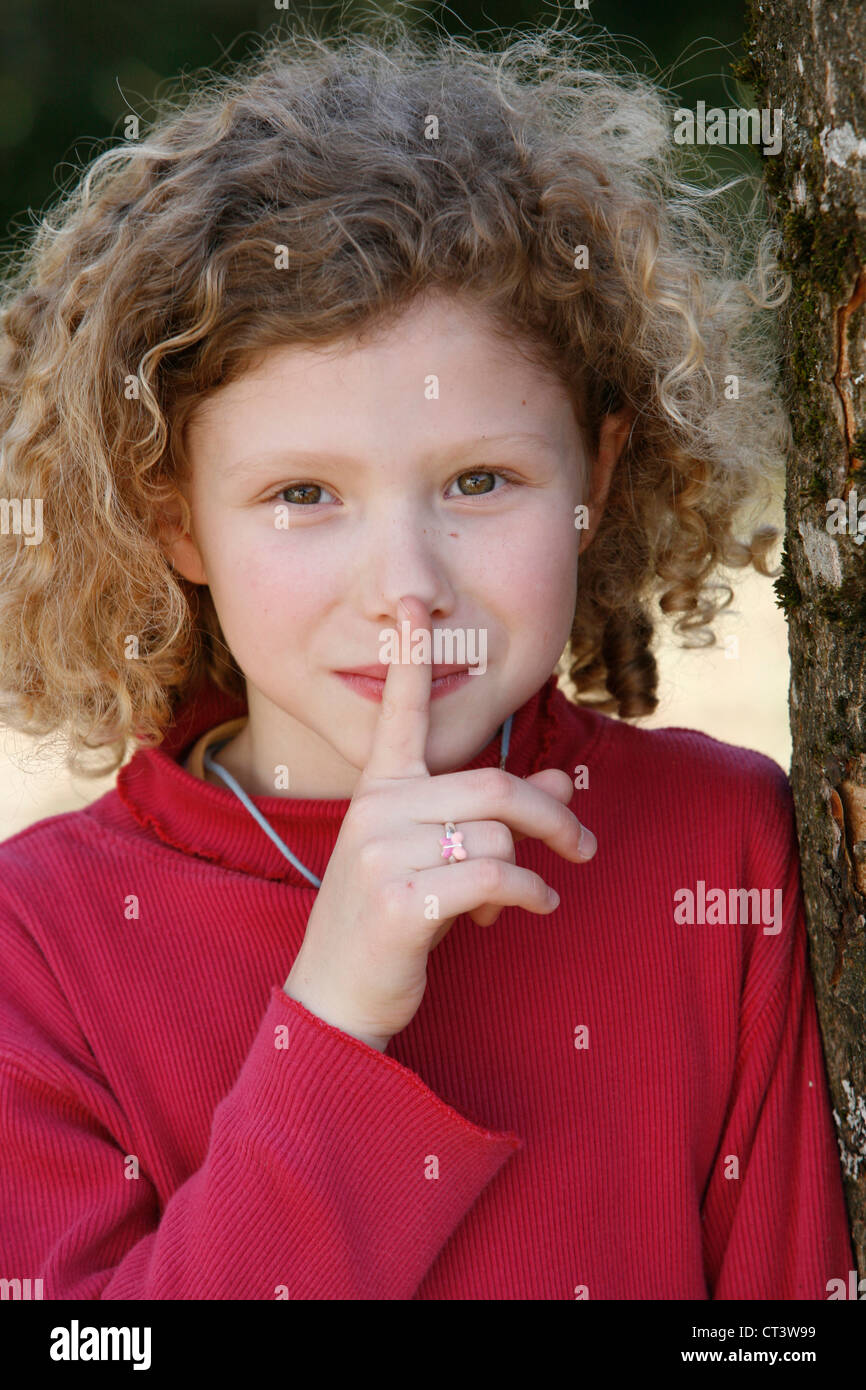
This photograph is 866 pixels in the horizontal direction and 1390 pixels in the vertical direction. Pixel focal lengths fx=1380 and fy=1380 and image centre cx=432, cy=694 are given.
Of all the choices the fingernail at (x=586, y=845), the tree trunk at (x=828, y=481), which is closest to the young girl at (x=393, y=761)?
the fingernail at (x=586, y=845)

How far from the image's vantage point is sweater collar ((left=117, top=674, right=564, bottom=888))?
1814 mm

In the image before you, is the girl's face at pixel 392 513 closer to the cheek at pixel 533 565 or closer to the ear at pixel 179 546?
the cheek at pixel 533 565

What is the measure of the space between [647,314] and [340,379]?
48 cm

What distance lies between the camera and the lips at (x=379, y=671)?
1.60 m

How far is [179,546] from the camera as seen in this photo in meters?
1.86

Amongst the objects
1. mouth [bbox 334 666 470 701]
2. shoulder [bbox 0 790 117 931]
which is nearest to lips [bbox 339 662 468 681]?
mouth [bbox 334 666 470 701]

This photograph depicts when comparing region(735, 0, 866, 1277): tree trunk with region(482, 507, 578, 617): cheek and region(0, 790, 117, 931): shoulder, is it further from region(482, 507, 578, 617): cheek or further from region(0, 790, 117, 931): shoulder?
region(0, 790, 117, 931): shoulder

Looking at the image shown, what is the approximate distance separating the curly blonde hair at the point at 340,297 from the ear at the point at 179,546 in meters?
0.02

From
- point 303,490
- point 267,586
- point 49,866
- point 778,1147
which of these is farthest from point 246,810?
point 778,1147

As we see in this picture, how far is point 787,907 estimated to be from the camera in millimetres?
1690

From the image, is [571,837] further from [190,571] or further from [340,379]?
[190,571]

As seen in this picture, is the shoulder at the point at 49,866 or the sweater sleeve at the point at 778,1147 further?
the shoulder at the point at 49,866

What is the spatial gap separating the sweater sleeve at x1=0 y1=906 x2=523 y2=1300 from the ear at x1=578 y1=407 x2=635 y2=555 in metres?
0.77
